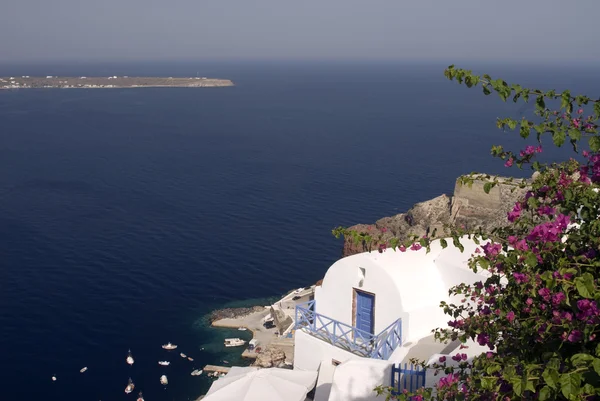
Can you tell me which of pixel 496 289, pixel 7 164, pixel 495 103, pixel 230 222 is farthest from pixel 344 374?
pixel 495 103

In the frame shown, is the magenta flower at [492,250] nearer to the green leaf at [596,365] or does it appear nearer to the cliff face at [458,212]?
the green leaf at [596,365]

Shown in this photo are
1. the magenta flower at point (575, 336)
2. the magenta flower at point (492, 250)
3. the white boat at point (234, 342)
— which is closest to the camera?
the magenta flower at point (575, 336)

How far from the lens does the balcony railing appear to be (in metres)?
15.9

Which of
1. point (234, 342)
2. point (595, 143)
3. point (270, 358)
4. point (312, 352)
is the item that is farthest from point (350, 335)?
point (234, 342)

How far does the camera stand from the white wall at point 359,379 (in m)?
12.5

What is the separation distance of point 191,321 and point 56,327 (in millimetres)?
7444

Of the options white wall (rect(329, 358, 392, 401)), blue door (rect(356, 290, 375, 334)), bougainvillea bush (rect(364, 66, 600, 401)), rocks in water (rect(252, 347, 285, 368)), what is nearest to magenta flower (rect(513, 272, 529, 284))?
bougainvillea bush (rect(364, 66, 600, 401))

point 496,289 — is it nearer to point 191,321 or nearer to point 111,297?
point 191,321

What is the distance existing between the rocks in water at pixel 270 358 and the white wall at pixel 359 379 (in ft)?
53.2

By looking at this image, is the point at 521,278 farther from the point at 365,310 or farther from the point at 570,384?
the point at 365,310

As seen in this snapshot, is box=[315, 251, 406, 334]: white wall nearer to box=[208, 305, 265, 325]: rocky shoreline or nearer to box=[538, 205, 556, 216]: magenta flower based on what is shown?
box=[538, 205, 556, 216]: magenta flower

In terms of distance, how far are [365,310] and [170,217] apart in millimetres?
42841

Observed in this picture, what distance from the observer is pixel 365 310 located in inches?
659

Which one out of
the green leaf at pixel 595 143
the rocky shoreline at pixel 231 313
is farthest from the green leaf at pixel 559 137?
the rocky shoreline at pixel 231 313
